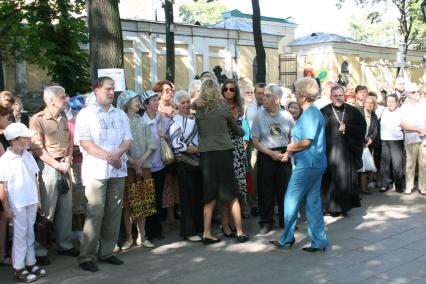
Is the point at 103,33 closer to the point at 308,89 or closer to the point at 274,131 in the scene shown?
the point at 274,131

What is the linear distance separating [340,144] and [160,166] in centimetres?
283

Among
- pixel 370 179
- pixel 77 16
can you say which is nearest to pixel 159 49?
pixel 77 16

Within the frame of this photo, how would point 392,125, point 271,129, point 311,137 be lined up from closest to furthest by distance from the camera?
point 311,137 → point 271,129 → point 392,125

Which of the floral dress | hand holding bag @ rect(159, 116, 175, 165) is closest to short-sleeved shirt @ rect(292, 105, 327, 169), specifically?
the floral dress

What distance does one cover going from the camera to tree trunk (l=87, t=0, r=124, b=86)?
736cm

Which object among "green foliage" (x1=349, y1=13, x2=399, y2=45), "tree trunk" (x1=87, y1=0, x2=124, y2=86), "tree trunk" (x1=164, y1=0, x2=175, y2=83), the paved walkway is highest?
"green foliage" (x1=349, y1=13, x2=399, y2=45)

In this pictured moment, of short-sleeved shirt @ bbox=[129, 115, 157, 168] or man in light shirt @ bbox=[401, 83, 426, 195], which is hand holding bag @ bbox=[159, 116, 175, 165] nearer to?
short-sleeved shirt @ bbox=[129, 115, 157, 168]

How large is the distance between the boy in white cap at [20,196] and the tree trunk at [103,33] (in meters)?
2.24

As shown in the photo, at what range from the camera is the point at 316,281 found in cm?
511

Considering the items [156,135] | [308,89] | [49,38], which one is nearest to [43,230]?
[156,135]

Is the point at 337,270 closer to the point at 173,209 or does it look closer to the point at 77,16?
the point at 173,209

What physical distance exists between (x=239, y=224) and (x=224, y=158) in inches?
33.9

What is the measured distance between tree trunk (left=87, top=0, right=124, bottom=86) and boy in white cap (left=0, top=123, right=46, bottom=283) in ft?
7.36

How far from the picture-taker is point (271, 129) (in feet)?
23.0
